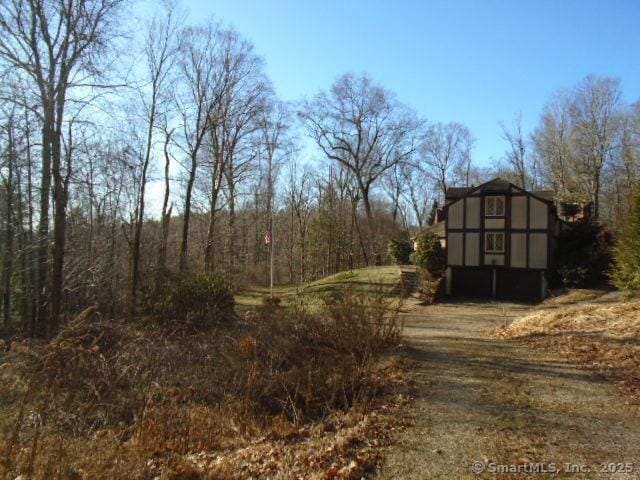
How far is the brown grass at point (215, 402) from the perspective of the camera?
16.0 ft

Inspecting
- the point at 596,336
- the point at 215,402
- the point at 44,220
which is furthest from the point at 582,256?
the point at 44,220

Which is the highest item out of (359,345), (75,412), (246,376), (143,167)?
(143,167)

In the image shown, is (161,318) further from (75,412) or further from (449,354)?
(449,354)

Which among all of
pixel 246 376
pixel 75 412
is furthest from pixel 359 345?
pixel 75 412

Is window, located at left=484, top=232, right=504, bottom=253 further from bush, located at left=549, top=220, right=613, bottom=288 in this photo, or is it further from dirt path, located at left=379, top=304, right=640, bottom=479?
dirt path, located at left=379, top=304, right=640, bottom=479

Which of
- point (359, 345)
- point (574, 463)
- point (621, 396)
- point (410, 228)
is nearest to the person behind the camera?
point (574, 463)

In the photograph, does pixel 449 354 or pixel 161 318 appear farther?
pixel 161 318

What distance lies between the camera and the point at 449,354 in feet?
32.1

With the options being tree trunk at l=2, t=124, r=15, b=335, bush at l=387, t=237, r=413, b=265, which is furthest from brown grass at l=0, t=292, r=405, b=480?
bush at l=387, t=237, r=413, b=265

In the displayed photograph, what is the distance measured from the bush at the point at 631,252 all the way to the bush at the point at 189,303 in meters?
12.6

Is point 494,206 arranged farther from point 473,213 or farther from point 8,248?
point 8,248

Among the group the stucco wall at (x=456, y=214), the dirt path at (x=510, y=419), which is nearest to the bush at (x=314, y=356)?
the dirt path at (x=510, y=419)

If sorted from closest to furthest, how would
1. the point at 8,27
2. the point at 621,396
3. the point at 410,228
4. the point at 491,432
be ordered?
1. the point at 491,432
2. the point at 621,396
3. the point at 8,27
4. the point at 410,228

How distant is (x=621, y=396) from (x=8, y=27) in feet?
58.2
